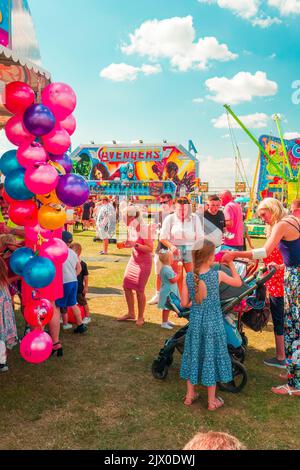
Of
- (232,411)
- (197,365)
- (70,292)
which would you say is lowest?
(232,411)

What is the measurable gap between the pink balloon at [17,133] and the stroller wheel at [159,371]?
2691 mm

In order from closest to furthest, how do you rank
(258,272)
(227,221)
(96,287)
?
(258,272), (227,221), (96,287)

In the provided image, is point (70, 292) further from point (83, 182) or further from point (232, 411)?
point (232, 411)

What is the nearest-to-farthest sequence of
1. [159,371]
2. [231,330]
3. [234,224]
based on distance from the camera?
[231,330] → [159,371] → [234,224]

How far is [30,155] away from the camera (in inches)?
130

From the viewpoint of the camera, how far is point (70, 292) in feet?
16.5

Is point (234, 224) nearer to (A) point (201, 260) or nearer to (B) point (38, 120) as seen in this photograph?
(A) point (201, 260)

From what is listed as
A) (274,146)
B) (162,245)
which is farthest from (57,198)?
(274,146)

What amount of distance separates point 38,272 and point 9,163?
3.54 ft

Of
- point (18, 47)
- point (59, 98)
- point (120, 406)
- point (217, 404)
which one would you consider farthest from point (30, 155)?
point (217, 404)

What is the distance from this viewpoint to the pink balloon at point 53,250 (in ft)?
11.7

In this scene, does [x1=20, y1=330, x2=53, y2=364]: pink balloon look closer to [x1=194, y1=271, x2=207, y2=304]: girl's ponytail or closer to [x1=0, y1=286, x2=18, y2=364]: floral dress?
[x1=0, y1=286, x2=18, y2=364]: floral dress

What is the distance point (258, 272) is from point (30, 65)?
3.52 meters

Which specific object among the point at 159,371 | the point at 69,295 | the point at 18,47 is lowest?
the point at 159,371
